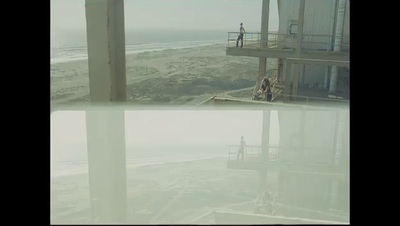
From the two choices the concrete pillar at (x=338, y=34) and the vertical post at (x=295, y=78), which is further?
the vertical post at (x=295, y=78)

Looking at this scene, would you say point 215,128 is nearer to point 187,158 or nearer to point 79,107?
Answer: point 187,158

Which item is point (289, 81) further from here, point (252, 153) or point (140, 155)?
point (140, 155)

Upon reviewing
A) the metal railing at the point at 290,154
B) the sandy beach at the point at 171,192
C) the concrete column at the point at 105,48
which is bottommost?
the sandy beach at the point at 171,192

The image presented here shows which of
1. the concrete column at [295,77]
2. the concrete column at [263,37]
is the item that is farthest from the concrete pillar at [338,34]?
the concrete column at [263,37]

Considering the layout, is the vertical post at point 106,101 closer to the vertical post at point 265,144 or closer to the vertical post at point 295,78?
the vertical post at point 265,144

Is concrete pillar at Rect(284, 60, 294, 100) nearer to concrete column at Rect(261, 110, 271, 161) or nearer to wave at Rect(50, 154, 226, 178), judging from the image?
concrete column at Rect(261, 110, 271, 161)

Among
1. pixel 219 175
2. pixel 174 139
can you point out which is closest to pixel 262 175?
pixel 219 175

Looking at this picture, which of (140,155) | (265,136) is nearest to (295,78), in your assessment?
(265,136)
